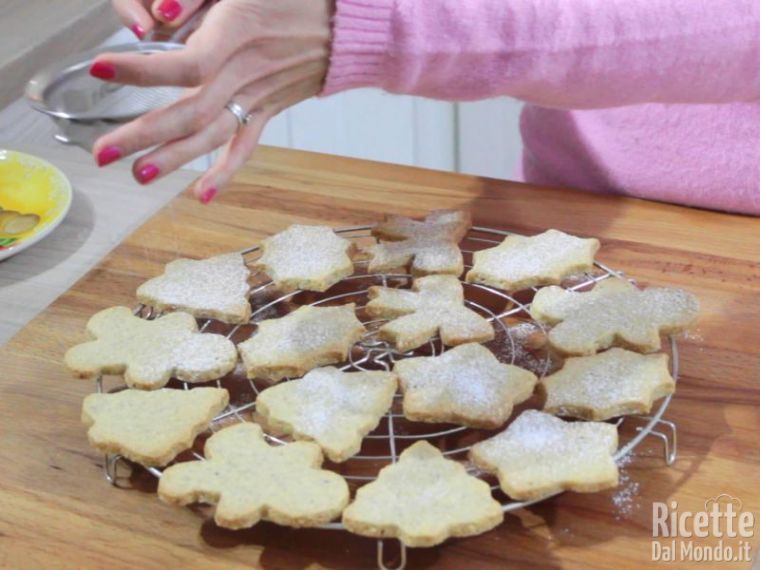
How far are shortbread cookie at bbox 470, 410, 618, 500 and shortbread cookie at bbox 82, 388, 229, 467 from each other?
0.21m

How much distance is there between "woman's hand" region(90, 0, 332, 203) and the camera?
73cm

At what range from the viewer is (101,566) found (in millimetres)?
687

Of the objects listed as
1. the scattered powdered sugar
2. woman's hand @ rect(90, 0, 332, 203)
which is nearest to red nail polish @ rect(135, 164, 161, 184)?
woman's hand @ rect(90, 0, 332, 203)

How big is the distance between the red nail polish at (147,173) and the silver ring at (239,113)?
3.2 inches

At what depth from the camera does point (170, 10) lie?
92cm

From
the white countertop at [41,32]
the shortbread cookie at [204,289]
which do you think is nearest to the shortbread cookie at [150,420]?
the shortbread cookie at [204,289]

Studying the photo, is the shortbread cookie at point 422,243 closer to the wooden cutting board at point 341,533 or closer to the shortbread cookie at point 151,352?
the wooden cutting board at point 341,533

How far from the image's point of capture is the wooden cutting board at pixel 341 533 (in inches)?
27.5

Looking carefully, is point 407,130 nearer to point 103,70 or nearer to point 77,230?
point 77,230

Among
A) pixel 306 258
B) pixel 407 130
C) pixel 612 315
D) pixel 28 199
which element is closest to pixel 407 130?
pixel 407 130

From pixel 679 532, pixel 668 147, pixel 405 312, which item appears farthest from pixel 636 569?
pixel 668 147

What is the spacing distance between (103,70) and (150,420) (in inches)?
10.4

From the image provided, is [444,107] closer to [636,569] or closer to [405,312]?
[405,312]

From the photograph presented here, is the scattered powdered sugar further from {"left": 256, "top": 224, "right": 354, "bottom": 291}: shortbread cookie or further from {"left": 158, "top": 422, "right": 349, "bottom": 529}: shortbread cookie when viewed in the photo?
{"left": 256, "top": 224, "right": 354, "bottom": 291}: shortbread cookie
